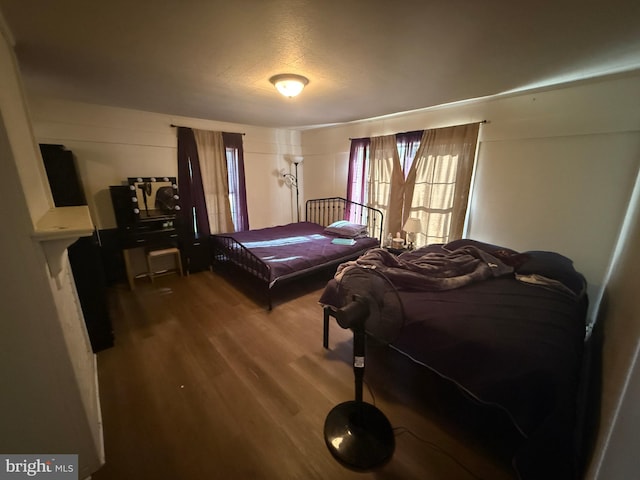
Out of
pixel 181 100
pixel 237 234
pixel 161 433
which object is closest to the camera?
pixel 161 433

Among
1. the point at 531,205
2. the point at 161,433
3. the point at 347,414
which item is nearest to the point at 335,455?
the point at 347,414

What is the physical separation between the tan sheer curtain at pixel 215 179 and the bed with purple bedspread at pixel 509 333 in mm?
2961

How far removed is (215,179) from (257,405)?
359cm

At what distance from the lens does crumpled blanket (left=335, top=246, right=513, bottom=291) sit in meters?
1.96

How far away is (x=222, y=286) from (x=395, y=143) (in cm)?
340

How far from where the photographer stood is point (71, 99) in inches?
115

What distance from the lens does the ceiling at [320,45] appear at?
4.14 ft

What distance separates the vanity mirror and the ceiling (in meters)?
1.10

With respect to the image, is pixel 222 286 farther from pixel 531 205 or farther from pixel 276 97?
pixel 531 205

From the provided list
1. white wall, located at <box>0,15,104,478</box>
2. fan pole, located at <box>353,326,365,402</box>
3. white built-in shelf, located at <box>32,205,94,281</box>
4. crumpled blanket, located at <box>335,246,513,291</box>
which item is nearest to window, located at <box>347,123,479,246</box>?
crumpled blanket, located at <box>335,246,513,291</box>

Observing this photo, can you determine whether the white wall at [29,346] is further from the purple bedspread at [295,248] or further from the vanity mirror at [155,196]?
the vanity mirror at [155,196]

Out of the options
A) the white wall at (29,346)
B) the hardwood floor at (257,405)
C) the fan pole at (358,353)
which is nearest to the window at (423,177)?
the hardwood floor at (257,405)

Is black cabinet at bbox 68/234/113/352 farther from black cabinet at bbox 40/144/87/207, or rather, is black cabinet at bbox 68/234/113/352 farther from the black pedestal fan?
the black pedestal fan

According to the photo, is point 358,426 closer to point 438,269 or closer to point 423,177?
point 438,269
